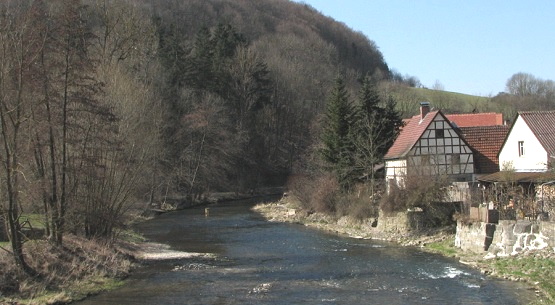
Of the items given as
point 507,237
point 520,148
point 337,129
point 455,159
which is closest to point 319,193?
point 337,129

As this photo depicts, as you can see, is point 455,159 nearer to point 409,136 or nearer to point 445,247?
point 409,136

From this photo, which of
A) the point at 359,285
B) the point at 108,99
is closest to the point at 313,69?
the point at 108,99

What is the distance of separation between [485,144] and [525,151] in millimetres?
7208

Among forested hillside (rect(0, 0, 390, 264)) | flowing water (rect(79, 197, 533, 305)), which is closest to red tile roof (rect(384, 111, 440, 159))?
flowing water (rect(79, 197, 533, 305))

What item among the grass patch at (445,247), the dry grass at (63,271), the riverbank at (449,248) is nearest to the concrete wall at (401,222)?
the riverbank at (449,248)

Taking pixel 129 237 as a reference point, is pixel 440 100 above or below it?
above

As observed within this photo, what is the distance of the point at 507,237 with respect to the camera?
23.4 m

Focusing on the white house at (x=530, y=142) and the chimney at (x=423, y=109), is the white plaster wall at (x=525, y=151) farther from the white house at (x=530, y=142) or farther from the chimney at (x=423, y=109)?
the chimney at (x=423, y=109)

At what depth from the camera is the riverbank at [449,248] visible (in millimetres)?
19305

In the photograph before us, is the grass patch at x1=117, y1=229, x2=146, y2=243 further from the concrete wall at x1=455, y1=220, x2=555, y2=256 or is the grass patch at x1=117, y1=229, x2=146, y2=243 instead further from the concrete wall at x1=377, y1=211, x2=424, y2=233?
the concrete wall at x1=455, y1=220, x2=555, y2=256

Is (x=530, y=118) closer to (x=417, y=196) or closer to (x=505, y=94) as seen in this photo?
(x=417, y=196)

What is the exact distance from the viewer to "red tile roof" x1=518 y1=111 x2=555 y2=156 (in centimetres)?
3475

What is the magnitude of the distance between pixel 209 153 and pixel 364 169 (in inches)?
1174

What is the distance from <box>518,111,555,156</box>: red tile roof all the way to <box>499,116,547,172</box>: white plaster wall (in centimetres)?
31
